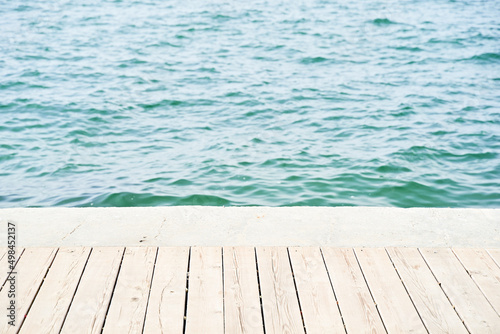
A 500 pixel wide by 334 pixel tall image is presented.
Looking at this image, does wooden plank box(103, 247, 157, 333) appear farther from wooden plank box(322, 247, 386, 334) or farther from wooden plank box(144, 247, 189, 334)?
wooden plank box(322, 247, 386, 334)

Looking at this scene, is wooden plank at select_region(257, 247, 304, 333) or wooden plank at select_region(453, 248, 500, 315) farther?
wooden plank at select_region(453, 248, 500, 315)

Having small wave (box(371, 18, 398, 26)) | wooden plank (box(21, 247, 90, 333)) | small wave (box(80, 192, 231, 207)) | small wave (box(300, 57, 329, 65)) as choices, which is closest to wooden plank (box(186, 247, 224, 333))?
wooden plank (box(21, 247, 90, 333))

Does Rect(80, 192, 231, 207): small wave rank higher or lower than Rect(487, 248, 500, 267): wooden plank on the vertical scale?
lower

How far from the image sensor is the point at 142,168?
6234 mm

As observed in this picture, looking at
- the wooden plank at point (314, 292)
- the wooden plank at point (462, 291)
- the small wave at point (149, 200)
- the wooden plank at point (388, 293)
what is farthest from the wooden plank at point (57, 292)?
the small wave at point (149, 200)

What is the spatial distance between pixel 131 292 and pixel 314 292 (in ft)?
2.94

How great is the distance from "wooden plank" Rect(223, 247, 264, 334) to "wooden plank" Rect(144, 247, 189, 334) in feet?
0.71

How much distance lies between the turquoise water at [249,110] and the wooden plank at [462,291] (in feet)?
7.49

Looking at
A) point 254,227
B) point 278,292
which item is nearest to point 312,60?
point 254,227

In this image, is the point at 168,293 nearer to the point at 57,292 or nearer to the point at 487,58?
the point at 57,292

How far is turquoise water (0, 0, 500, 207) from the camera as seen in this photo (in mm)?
5891

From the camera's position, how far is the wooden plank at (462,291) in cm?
270

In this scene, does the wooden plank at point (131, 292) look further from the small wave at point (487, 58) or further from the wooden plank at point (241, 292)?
the small wave at point (487, 58)

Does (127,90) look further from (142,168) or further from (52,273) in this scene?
(52,273)
